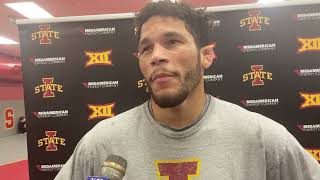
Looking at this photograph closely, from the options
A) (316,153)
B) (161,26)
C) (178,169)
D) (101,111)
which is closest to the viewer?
(178,169)

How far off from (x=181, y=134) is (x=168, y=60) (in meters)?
0.24

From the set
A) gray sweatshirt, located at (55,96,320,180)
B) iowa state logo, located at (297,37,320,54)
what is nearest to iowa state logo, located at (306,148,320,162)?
iowa state logo, located at (297,37,320,54)

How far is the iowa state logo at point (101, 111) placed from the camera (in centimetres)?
265

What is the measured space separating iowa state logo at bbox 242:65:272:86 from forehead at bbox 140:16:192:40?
143 centimetres

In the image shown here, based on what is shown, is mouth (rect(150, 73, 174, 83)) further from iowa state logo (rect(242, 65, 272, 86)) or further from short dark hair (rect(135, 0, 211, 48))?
iowa state logo (rect(242, 65, 272, 86))

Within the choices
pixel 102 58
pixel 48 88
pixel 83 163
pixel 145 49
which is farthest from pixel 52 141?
pixel 145 49

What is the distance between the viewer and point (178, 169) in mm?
1117

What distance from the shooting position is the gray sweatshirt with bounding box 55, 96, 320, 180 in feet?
3.69

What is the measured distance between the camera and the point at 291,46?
2.57 metres

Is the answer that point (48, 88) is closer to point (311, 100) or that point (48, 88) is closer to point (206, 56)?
point (206, 56)

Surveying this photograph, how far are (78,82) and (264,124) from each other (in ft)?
5.88

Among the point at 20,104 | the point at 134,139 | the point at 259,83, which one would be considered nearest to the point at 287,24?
the point at 259,83

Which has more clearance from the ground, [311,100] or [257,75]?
[257,75]

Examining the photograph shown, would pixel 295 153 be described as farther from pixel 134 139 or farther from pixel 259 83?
pixel 259 83
